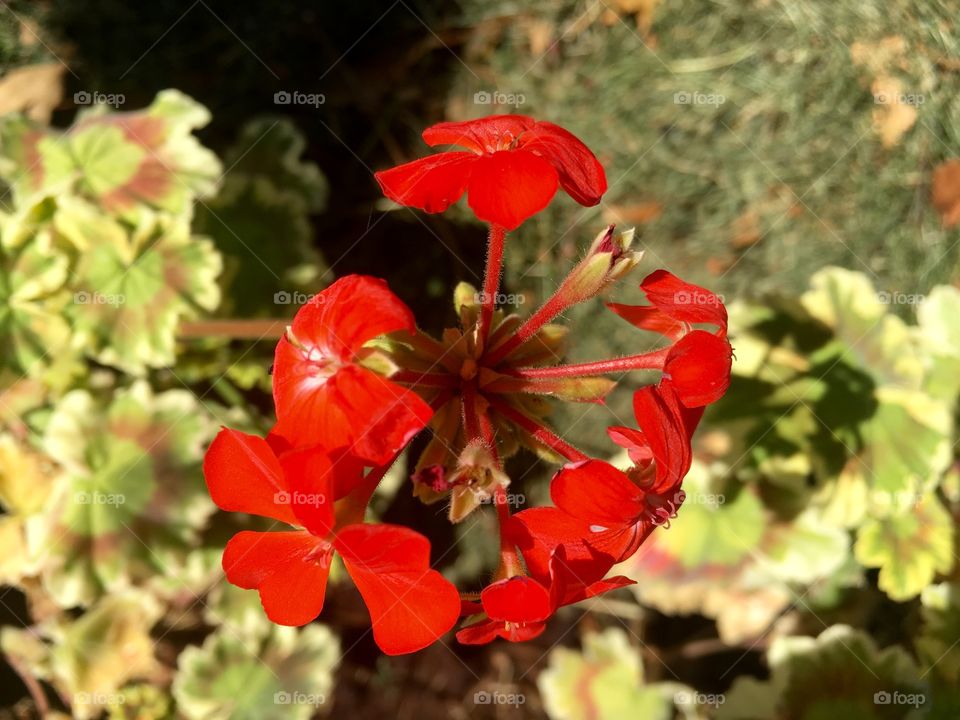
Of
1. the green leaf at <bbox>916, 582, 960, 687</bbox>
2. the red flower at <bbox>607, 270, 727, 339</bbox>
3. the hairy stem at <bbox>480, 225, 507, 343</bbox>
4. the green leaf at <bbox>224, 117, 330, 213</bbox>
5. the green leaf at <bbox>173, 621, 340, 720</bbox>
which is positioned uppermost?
the red flower at <bbox>607, 270, 727, 339</bbox>

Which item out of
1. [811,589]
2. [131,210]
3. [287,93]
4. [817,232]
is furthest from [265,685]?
[817,232]

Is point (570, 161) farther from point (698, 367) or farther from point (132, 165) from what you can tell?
point (132, 165)

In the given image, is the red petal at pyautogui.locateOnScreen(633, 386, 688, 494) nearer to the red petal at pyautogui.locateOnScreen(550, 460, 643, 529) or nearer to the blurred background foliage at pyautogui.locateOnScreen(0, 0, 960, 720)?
the red petal at pyautogui.locateOnScreen(550, 460, 643, 529)

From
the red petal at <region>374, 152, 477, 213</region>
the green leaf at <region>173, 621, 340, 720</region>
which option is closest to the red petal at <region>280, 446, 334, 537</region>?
the red petal at <region>374, 152, 477, 213</region>

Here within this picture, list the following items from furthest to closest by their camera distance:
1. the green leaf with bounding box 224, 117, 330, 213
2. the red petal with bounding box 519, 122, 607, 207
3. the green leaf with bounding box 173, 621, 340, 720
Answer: the green leaf with bounding box 224, 117, 330, 213
the green leaf with bounding box 173, 621, 340, 720
the red petal with bounding box 519, 122, 607, 207

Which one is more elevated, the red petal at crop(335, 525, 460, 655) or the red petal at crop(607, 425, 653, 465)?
the red petal at crop(607, 425, 653, 465)

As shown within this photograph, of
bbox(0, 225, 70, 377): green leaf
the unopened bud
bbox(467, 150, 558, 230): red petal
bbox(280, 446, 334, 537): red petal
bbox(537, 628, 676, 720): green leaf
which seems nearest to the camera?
bbox(280, 446, 334, 537): red petal
